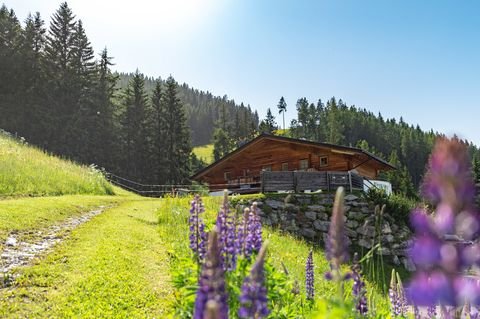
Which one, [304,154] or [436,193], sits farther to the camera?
[304,154]

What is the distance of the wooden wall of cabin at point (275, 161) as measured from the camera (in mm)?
26844

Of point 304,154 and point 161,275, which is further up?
point 304,154

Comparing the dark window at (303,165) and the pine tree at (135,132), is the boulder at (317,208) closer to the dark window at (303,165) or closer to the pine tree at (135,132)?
the dark window at (303,165)

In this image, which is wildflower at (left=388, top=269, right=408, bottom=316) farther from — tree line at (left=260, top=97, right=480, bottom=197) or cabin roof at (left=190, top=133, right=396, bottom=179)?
tree line at (left=260, top=97, right=480, bottom=197)

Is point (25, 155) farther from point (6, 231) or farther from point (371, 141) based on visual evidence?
point (371, 141)

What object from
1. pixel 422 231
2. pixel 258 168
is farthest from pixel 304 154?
pixel 422 231

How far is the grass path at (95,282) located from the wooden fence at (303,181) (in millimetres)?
12192

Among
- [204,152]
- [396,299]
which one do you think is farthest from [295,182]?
[204,152]

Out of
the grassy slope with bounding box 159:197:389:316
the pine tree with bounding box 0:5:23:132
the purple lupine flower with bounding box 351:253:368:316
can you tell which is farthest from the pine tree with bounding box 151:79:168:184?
the purple lupine flower with bounding box 351:253:368:316

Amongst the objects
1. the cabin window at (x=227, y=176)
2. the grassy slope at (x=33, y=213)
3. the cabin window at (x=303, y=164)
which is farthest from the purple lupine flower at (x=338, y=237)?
the cabin window at (x=227, y=176)

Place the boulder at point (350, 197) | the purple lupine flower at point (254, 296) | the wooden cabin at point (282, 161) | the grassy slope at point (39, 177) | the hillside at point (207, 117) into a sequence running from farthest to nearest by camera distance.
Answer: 1. the hillside at point (207, 117)
2. the wooden cabin at point (282, 161)
3. the boulder at point (350, 197)
4. the grassy slope at point (39, 177)
5. the purple lupine flower at point (254, 296)

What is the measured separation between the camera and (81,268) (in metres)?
7.36

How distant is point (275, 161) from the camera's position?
99.3 feet

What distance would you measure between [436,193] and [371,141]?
127m
